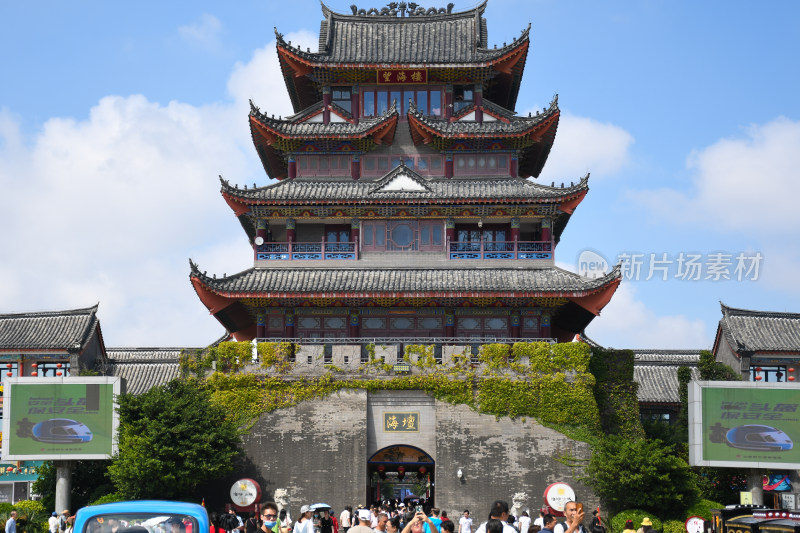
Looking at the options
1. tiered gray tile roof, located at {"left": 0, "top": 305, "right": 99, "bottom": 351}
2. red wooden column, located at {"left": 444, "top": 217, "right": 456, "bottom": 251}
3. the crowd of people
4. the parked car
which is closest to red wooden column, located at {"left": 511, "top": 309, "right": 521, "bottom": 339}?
red wooden column, located at {"left": 444, "top": 217, "right": 456, "bottom": 251}

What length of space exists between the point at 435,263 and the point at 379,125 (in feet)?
20.3

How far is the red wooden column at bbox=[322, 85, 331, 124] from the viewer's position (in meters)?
41.5

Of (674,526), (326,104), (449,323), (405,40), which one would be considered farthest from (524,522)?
(405,40)

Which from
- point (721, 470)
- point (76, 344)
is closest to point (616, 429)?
point (721, 470)

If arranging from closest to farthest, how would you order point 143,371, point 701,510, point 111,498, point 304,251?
point 701,510 → point 111,498 → point 304,251 → point 143,371

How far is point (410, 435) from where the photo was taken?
35656 mm

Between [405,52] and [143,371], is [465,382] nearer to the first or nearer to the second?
[405,52]

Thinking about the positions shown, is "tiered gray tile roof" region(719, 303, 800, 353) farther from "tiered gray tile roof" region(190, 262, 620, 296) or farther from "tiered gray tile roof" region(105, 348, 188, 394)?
"tiered gray tile roof" region(105, 348, 188, 394)

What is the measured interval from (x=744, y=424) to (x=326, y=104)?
70.4 feet

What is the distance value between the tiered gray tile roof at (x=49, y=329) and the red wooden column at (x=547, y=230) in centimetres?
2318

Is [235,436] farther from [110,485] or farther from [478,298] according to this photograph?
[478,298]

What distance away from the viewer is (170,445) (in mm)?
32344

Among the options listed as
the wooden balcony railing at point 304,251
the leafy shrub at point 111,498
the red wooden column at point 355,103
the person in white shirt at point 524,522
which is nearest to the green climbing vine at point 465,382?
the wooden balcony railing at point 304,251

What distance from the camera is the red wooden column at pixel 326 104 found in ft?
136
